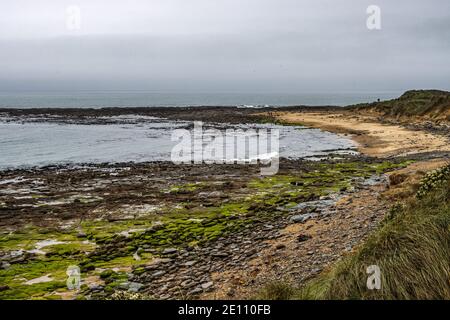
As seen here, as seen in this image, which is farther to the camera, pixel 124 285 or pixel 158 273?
pixel 158 273

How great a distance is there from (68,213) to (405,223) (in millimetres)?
12324

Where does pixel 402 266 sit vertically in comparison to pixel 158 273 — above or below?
above

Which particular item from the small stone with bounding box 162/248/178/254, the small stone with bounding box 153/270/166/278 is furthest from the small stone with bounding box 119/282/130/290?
the small stone with bounding box 162/248/178/254

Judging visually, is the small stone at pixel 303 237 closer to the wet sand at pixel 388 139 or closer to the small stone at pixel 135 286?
the small stone at pixel 135 286

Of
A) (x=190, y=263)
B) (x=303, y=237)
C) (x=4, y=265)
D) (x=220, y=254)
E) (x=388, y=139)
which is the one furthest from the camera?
(x=388, y=139)

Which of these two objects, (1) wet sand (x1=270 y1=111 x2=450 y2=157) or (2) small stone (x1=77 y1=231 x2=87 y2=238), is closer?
(2) small stone (x1=77 y1=231 x2=87 y2=238)

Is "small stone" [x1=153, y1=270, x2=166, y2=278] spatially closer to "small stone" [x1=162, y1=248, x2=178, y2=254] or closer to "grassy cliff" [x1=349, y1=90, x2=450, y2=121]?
"small stone" [x1=162, y1=248, x2=178, y2=254]


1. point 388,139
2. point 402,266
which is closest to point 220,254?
point 402,266

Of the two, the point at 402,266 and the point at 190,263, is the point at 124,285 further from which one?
the point at 402,266

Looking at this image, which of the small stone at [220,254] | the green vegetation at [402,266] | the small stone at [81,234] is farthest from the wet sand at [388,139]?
the green vegetation at [402,266]

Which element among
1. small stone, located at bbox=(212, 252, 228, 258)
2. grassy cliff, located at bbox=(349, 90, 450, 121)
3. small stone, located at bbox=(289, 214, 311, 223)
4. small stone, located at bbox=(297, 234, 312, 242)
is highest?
grassy cliff, located at bbox=(349, 90, 450, 121)

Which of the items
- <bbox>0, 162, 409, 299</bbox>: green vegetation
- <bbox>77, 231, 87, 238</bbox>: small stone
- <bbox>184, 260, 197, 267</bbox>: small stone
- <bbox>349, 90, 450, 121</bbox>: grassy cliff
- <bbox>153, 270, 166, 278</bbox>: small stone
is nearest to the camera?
<bbox>153, 270, 166, 278</bbox>: small stone

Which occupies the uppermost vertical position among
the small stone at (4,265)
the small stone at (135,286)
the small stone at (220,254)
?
the small stone at (220,254)

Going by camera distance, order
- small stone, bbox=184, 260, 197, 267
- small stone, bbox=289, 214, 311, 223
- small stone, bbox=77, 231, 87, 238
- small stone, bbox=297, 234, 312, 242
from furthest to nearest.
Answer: small stone, bbox=289, 214, 311, 223
small stone, bbox=77, 231, 87, 238
small stone, bbox=297, 234, 312, 242
small stone, bbox=184, 260, 197, 267
